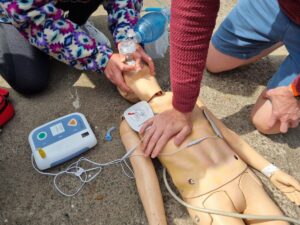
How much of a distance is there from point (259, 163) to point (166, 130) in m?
0.40

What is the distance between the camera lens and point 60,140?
54.1 inches

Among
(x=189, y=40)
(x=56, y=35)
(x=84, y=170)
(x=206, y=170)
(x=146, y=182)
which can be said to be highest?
(x=189, y=40)

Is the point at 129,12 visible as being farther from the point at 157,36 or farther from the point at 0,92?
the point at 0,92

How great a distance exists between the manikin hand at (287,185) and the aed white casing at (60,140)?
74cm

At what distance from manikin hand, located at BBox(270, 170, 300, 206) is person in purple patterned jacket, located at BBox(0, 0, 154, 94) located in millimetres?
695

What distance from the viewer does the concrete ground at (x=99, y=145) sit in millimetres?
1261

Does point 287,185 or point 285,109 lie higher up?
point 285,109

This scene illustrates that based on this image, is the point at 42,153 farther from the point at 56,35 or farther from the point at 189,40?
the point at 189,40

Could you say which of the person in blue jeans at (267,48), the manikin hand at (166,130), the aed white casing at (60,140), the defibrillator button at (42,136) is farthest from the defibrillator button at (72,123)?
the person in blue jeans at (267,48)

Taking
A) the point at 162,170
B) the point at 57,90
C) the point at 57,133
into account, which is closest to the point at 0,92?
the point at 57,90

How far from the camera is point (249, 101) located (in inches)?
65.7

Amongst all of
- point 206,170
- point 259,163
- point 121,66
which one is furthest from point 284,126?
point 121,66

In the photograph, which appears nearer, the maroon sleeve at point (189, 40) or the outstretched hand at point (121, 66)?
the maroon sleeve at point (189, 40)

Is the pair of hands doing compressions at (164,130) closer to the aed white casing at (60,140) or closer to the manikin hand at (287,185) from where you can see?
the aed white casing at (60,140)
